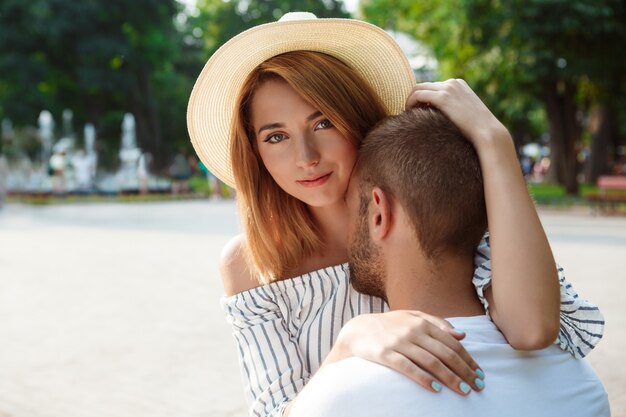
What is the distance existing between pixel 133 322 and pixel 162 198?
22.2 meters

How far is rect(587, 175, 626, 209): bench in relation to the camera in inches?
714

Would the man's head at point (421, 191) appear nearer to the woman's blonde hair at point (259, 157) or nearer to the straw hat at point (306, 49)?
the woman's blonde hair at point (259, 157)

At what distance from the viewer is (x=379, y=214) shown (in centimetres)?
174

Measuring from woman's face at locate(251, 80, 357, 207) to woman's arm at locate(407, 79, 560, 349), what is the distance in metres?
0.60

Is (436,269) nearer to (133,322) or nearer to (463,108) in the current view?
(463,108)

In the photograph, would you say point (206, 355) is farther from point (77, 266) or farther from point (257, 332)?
point (77, 266)

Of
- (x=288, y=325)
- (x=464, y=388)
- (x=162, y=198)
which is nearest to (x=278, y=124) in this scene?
(x=288, y=325)

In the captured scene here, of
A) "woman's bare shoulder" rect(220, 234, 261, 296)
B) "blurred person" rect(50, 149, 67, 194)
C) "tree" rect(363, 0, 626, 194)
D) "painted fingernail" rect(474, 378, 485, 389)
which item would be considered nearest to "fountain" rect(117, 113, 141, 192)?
"blurred person" rect(50, 149, 67, 194)

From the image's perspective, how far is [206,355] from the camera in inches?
229

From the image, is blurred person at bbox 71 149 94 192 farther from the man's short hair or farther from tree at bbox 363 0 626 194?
the man's short hair

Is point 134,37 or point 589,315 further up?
point 134,37

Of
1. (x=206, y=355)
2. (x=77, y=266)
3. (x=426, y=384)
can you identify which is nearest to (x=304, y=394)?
(x=426, y=384)

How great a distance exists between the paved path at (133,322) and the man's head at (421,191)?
3.06 m

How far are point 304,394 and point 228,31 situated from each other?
5261 cm
